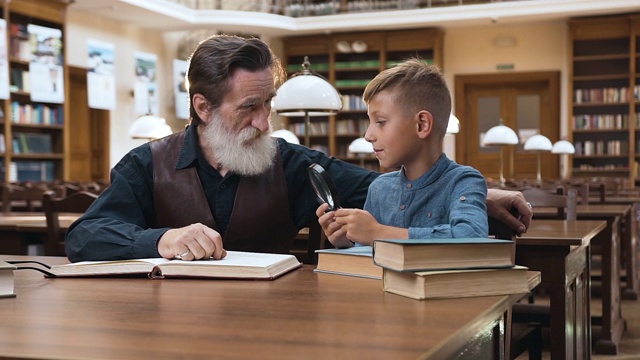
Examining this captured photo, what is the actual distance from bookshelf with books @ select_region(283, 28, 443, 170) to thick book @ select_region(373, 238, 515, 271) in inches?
464

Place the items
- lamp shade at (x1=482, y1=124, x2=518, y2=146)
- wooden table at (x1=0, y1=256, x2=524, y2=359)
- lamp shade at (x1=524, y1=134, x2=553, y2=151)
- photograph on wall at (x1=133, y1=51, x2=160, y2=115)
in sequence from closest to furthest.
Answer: wooden table at (x1=0, y1=256, x2=524, y2=359) < lamp shade at (x1=482, y1=124, x2=518, y2=146) < lamp shade at (x1=524, y1=134, x2=553, y2=151) < photograph on wall at (x1=133, y1=51, x2=160, y2=115)

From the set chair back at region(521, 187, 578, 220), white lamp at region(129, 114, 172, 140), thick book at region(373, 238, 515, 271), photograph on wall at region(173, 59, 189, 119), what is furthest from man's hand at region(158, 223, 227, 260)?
photograph on wall at region(173, 59, 189, 119)

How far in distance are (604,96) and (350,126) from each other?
395 centimetres

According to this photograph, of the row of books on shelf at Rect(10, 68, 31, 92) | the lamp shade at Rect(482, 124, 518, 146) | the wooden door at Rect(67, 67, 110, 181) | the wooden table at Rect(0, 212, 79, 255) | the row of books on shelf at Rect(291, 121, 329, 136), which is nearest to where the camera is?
the wooden table at Rect(0, 212, 79, 255)

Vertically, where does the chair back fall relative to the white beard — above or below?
below

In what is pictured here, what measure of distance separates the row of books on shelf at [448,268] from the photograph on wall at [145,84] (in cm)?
1099

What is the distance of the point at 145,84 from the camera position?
12320 mm

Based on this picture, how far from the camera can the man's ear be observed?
6.91ft


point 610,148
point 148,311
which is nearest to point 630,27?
point 610,148

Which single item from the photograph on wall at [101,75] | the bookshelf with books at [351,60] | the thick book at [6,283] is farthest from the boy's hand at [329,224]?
the bookshelf with books at [351,60]

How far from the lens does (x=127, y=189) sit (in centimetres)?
201

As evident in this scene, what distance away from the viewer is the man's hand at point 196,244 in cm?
162

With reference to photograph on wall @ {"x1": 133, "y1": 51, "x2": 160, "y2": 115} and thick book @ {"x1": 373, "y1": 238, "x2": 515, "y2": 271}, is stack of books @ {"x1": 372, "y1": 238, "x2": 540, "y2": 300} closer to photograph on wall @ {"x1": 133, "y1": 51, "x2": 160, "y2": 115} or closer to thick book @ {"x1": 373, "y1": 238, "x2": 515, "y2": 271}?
thick book @ {"x1": 373, "y1": 238, "x2": 515, "y2": 271}

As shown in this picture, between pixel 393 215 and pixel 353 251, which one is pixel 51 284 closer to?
pixel 353 251
